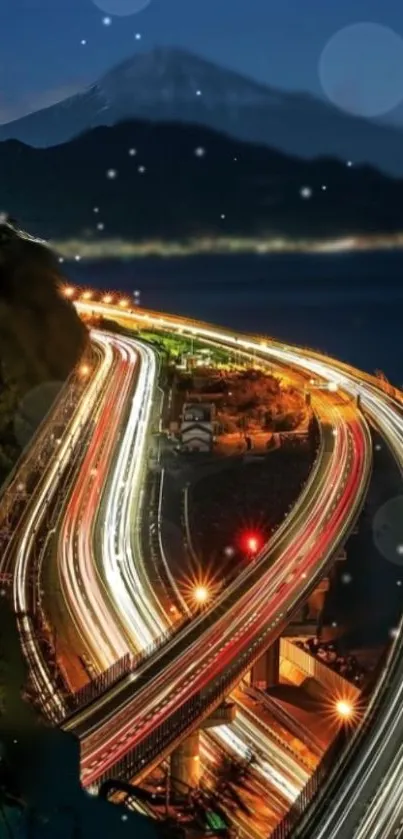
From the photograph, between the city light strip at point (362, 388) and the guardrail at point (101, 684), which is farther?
the city light strip at point (362, 388)

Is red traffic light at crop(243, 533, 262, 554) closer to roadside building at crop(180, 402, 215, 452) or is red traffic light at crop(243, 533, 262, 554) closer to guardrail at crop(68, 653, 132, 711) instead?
roadside building at crop(180, 402, 215, 452)

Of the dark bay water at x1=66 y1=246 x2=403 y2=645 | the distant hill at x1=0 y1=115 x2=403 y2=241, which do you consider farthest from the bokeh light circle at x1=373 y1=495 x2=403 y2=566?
the distant hill at x1=0 y1=115 x2=403 y2=241

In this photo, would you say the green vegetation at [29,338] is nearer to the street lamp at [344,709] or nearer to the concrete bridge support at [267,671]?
the concrete bridge support at [267,671]

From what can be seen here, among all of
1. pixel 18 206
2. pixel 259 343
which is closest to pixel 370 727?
pixel 259 343

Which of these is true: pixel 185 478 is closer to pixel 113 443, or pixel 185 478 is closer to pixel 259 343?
pixel 113 443

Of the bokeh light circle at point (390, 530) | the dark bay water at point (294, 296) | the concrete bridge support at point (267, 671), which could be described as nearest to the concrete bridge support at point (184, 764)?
the concrete bridge support at point (267, 671)
